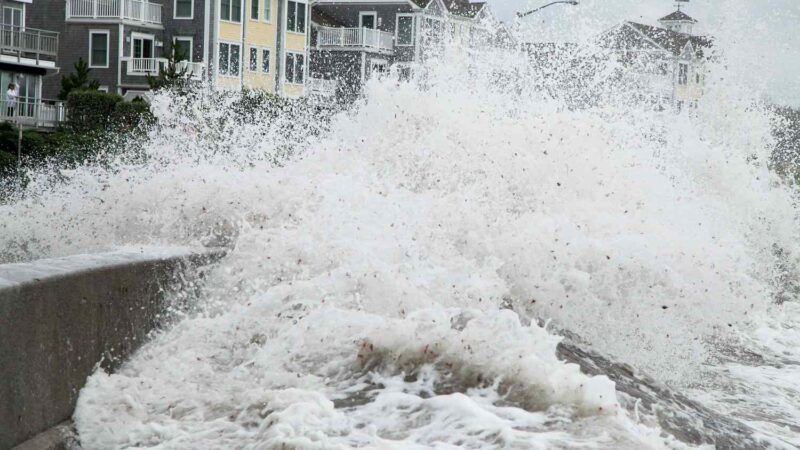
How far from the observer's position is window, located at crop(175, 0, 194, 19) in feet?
150

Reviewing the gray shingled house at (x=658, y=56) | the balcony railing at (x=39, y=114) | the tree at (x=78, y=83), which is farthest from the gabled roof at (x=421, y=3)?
the balcony railing at (x=39, y=114)

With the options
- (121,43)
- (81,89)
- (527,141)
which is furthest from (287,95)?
(527,141)

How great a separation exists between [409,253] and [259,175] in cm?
173

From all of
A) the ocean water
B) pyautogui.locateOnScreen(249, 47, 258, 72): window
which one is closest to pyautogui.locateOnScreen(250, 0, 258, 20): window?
pyautogui.locateOnScreen(249, 47, 258, 72): window

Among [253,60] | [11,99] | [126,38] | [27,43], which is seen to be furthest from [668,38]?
[11,99]

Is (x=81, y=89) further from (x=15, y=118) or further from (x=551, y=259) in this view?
(x=551, y=259)

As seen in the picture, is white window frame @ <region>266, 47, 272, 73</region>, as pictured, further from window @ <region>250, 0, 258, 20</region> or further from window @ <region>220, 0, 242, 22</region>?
window @ <region>220, 0, 242, 22</region>

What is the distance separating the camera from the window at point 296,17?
50.8 meters

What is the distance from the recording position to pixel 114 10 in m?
44.7

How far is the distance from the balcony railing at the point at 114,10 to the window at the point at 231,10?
109 inches

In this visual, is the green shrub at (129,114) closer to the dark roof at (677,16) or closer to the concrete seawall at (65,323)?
the concrete seawall at (65,323)

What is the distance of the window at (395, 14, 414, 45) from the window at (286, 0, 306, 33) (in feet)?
25.7

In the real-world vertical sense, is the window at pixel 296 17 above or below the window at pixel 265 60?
above

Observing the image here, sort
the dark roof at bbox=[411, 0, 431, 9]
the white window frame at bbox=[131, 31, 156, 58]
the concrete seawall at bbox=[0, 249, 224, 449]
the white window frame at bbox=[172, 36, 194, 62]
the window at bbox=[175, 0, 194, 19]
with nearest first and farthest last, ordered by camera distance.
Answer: the concrete seawall at bbox=[0, 249, 224, 449] < the white window frame at bbox=[131, 31, 156, 58] < the white window frame at bbox=[172, 36, 194, 62] < the window at bbox=[175, 0, 194, 19] < the dark roof at bbox=[411, 0, 431, 9]
